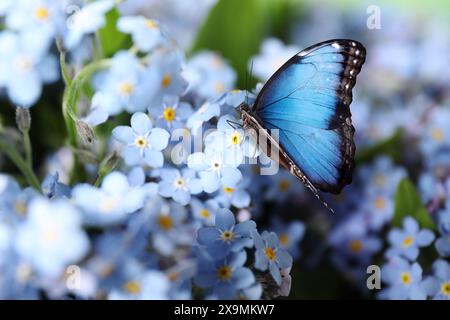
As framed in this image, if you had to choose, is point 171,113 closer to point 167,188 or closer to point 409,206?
point 167,188

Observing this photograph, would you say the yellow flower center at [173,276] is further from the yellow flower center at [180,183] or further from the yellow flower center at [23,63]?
the yellow flower center at [23,63]

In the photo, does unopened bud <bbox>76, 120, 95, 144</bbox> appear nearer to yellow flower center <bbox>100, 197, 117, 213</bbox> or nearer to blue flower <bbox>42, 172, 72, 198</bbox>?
→ blue flower <bbox>42, 172, 72, 198</bbox>

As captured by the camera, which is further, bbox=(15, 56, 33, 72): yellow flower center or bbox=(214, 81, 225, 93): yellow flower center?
bbox=(214, 81, 225, 93): yellow flower center

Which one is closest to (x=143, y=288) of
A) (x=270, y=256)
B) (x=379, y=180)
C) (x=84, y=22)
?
(x=270, y=256)

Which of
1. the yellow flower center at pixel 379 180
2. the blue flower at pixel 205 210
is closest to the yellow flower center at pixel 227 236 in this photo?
the blue flower at pixel 205 210

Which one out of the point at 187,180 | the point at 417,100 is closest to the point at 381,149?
the point at 417,100

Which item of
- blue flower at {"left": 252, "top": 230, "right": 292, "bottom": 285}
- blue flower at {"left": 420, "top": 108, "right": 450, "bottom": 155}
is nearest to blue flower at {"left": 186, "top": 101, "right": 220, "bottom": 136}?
blue flower at {"left": 252, "top": 230, "right": 292, "bottom": 285}
